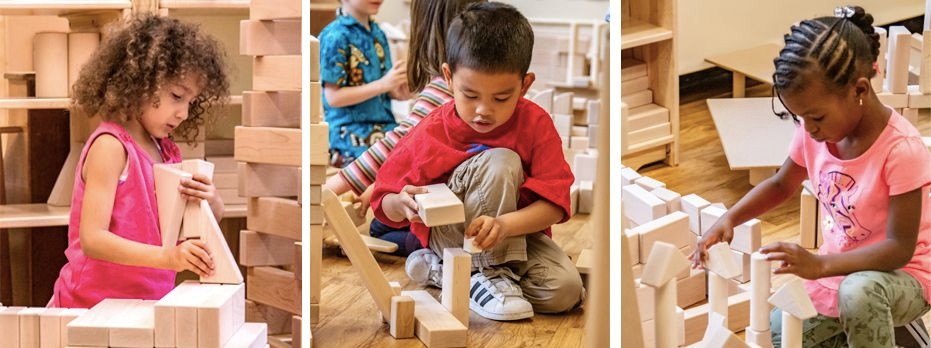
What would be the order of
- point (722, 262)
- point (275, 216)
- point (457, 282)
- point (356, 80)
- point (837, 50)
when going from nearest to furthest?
1. point (837, 50)
2. point (722, 262)
3. point (457, 282)
4. point (275, 216)
5. point (356, 80)

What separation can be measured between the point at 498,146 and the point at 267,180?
13.2 inches

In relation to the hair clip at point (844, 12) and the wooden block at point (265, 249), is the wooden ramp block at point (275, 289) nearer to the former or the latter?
the wooden block at point (265, 249)

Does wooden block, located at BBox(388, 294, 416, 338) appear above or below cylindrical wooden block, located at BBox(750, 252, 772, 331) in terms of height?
below

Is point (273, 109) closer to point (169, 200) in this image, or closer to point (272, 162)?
point (272, 162)

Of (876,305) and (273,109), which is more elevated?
(273,109)

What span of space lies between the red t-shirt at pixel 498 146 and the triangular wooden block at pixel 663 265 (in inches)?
8.3

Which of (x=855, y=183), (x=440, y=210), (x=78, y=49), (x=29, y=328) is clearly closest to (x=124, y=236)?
(x=29, y=328)

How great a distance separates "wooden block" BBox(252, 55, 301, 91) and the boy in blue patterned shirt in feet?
1.68

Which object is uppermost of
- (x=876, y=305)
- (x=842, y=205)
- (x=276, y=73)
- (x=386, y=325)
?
(x=276, y=73)

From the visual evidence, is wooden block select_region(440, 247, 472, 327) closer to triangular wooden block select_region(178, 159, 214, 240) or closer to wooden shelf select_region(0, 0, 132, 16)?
triangular wooden block select_region(178, 159, 214, 240)

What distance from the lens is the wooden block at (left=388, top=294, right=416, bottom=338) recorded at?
1.57 m

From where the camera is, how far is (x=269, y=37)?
159 cm

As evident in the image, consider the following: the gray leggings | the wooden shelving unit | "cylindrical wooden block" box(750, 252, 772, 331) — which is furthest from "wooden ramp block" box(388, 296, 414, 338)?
the gray leggings

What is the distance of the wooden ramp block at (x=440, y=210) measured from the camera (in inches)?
57.9
